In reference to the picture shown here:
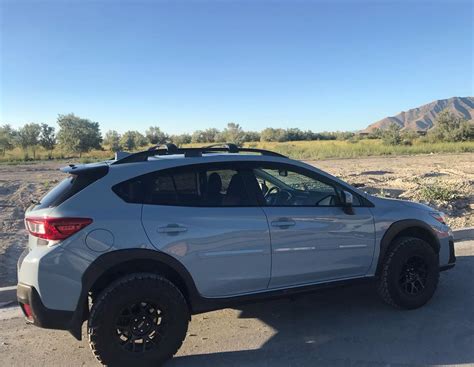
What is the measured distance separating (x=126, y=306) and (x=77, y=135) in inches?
2943

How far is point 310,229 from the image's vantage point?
14.2ft

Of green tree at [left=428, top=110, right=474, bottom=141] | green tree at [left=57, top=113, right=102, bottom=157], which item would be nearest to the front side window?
green tree at [left=428, top=110, right=474, bottom=141]

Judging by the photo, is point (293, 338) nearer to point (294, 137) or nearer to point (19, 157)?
point (19, 157)

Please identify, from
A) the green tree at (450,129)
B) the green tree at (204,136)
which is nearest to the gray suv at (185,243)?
the green tree at (450,129)

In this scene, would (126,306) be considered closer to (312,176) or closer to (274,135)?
(312,176)

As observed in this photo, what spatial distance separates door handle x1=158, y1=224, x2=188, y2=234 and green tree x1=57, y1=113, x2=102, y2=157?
7224 cm

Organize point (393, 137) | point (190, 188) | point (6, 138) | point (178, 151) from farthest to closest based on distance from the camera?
point (6, 138)
point (393, 137)
point (178, 151)
point (190, 188)

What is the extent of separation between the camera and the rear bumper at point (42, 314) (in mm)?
3467

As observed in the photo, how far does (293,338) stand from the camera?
436 cm

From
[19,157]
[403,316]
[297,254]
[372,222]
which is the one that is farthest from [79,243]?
[19,157]

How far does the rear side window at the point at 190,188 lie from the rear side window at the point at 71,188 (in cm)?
20

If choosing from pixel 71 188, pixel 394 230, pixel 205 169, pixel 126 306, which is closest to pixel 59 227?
pixel 71 188

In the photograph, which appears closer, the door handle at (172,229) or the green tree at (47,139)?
the door handle at (172,229)

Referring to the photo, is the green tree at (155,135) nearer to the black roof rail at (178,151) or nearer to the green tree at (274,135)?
the green tree at (274,135)
